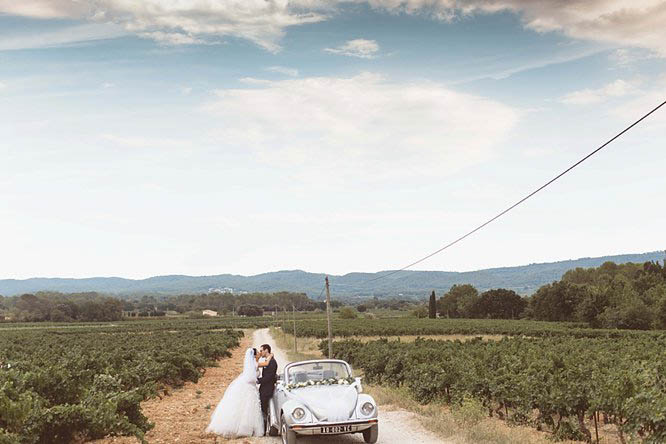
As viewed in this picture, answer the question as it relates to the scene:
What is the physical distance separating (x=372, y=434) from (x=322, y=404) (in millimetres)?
1262

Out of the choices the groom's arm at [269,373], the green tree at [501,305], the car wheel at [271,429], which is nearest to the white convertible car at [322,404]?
the car wheel at [271,429]

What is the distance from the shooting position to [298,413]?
12289 mm

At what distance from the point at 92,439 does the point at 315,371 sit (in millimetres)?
4997

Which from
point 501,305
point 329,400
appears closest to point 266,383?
point 329,400

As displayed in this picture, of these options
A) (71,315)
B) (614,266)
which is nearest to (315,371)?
(71,315)

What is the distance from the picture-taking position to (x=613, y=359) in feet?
82.3

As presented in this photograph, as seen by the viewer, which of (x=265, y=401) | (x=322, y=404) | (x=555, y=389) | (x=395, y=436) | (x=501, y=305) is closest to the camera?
(x=322, y=404)

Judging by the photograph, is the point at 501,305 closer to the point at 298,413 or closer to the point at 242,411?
the point at 242,411

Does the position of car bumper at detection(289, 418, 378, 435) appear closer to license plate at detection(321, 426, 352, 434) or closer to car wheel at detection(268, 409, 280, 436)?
license plate at detection(321, 426, 352, 434)

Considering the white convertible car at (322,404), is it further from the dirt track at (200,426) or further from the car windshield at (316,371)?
the dirt track at (200,426)

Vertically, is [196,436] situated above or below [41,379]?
below

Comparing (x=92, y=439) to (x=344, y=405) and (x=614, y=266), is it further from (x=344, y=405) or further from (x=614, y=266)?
(x=614, y=266)

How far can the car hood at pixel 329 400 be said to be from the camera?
12.3 m

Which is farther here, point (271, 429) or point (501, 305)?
point (501, 305)
